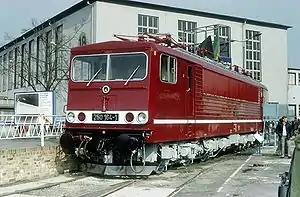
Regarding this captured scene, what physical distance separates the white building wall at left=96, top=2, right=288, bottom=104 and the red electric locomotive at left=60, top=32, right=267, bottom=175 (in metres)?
26.5

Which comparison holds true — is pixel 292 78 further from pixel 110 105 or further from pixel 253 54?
pixel 110 105

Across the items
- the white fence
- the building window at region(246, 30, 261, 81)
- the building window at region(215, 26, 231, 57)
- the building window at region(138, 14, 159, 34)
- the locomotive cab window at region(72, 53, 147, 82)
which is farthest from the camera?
the building window at region(246, 30, 261, 81)

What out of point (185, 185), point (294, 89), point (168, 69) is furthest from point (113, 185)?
point (294, 89)

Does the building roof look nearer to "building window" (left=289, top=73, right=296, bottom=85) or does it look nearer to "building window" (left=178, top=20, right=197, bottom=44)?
"building window" (left=178, top=20, right=197, bottom=44)

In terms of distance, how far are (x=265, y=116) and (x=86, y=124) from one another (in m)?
16.9

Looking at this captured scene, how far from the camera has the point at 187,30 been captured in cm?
4662

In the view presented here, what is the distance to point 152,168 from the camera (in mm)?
13055

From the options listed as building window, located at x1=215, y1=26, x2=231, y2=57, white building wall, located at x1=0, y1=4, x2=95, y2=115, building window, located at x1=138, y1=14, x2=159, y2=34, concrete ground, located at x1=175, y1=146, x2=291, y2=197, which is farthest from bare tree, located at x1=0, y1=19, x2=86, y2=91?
concrete ground, located at x1=175, y1=146, x2=291, y2=197

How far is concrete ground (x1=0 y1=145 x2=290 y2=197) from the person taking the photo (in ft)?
34.7

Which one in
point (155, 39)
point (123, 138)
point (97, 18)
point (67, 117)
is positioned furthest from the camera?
point (97, 18)

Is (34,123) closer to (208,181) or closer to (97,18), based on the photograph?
(208,181)

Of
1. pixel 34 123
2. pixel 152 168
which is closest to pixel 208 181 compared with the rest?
pixel 152 168

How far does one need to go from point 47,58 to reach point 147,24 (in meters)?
9.18

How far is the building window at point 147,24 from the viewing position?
4325 cm
